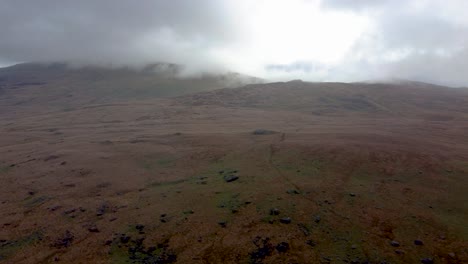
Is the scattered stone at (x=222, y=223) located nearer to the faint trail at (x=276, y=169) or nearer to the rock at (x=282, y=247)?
the rock at (x=282, y=247)

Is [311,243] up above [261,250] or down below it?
above

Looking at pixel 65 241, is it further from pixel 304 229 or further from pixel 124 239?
pixel 304 229

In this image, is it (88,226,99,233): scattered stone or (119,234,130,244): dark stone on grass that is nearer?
(119,234,130,244): dark stone on grass

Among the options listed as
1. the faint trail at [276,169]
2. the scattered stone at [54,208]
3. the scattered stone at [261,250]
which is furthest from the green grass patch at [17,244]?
the faint trail at [276,169]

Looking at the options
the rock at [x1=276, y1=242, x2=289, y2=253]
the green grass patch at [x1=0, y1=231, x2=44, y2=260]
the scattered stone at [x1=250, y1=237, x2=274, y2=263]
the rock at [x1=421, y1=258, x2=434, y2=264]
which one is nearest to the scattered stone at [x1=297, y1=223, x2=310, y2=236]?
the rock at [x1=276, y1=242, x2=289, y2=253]

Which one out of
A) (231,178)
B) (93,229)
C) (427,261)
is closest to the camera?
(427,261)

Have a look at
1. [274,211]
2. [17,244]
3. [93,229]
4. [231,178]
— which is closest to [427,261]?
[274,211]

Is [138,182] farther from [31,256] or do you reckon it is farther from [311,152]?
[311,152]

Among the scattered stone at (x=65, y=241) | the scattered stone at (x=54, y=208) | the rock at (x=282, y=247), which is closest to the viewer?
the rock at (x=282, y=247)

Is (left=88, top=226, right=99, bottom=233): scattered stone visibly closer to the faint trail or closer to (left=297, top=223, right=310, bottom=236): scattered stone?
(left=297, top=223, right=310, bottom=236): scattered stone

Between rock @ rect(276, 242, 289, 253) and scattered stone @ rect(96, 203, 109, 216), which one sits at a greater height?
rock @ rect(276, 242, 289, 253)

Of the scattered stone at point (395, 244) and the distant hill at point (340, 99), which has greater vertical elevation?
the distant hill at point (340, 99)
